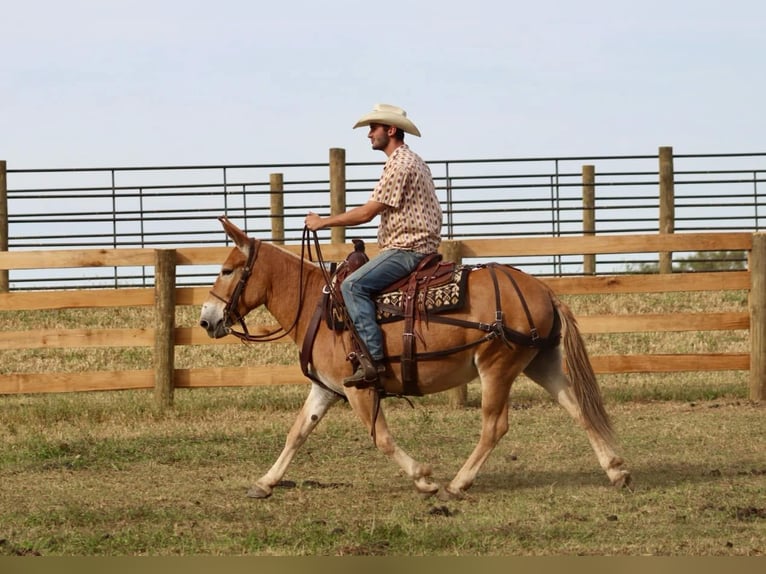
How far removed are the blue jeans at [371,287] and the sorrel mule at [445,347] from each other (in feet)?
0.43

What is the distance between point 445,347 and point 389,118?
1429 millimetres

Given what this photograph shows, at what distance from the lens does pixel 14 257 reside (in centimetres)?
1311

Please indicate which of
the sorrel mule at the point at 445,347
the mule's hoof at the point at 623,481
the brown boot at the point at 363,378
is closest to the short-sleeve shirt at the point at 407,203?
the sorrel mule at the point at 445,347

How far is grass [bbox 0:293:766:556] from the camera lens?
6.80 metres

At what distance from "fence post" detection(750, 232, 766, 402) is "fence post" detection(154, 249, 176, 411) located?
5.68 metres

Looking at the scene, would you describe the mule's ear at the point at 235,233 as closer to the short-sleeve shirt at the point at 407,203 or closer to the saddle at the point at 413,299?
the saddle at the point at 413,299

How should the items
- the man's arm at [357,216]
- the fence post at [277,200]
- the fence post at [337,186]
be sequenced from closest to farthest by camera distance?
the man's arm at [357,216] → the fence post at [337,186] → the fence post at [277,200]

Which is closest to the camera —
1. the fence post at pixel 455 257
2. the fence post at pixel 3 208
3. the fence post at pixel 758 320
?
the fence post at pixel 455 257

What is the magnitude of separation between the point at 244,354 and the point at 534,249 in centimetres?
462

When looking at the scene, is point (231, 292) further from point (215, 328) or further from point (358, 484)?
point (358, 484)

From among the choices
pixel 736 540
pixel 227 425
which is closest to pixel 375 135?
pixel 736 540

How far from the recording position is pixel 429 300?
26.4 feet

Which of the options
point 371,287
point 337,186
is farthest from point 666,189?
point 371,287

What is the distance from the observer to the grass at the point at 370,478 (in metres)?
6.80
